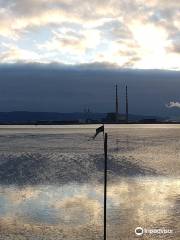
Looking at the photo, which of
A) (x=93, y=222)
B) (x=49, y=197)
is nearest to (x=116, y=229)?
(x=93, y=222)

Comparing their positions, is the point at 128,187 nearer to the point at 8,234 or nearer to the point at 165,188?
the point at 165,188

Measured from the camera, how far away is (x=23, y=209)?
26.8 m

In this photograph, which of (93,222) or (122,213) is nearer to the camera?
(93,222)

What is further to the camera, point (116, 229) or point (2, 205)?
point (2, 205)

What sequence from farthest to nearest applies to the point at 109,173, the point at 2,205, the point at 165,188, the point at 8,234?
the point at 109,173 < the point at 165,188 < the point at 2,205 < the point at 8,234

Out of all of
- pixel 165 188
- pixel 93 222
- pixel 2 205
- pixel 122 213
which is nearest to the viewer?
pixel 93 222

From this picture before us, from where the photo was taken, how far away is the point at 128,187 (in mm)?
34969

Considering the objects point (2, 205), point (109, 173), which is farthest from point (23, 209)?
point (109, 173)

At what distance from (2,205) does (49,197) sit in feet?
11.6

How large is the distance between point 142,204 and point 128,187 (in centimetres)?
624

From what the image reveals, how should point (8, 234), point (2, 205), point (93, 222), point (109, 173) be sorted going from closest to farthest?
point (8, 234), point (93, 222), point (2, 205), point (109, 173)

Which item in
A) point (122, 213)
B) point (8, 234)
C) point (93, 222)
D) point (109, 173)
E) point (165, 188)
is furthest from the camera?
point (109, 173)

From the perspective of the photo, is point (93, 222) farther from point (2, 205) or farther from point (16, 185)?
point (16, 185)

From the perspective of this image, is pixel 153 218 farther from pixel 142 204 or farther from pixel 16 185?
pixel 16 185
